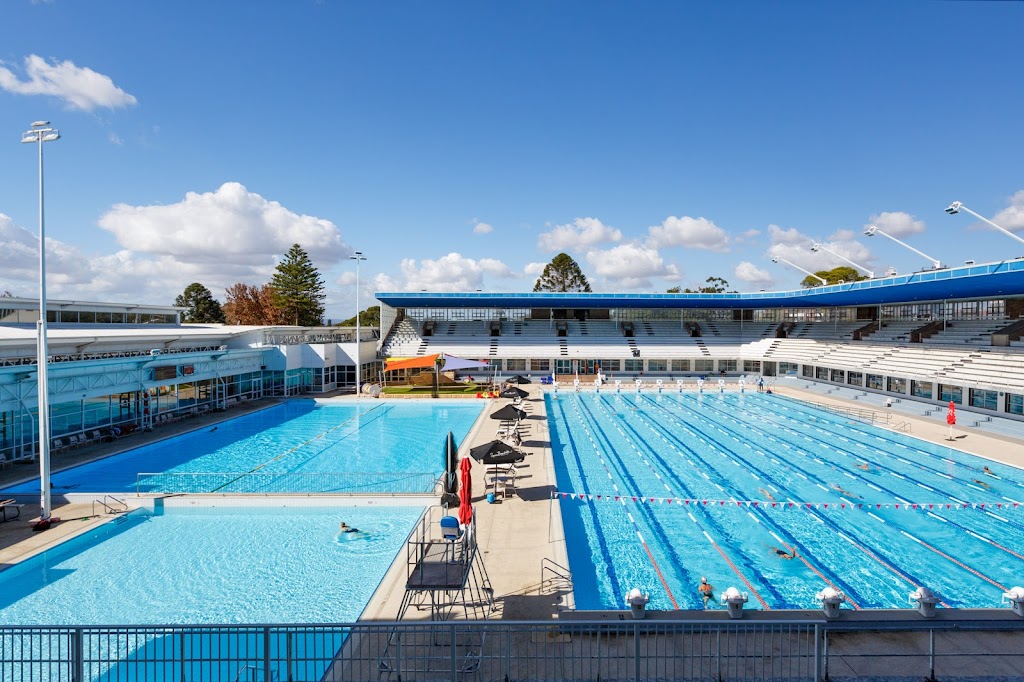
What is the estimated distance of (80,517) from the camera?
13.3 meters

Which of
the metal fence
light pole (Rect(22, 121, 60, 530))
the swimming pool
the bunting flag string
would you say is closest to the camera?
the metal fence

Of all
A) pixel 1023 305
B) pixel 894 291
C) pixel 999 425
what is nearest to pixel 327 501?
pixel 999 425

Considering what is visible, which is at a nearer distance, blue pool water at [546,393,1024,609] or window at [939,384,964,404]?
blue pool water at [546,393,1024,609]

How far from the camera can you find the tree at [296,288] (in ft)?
212

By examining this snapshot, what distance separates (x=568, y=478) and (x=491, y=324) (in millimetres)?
33616

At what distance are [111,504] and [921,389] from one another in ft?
127

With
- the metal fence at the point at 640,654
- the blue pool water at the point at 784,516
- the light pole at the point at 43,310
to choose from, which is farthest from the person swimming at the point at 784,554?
the light pole at the point at 43,310

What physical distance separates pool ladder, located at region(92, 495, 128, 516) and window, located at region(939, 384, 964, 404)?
3706 centimetres

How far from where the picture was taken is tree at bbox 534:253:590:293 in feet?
295

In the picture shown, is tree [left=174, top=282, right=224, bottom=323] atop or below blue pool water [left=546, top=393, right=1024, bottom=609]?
atop

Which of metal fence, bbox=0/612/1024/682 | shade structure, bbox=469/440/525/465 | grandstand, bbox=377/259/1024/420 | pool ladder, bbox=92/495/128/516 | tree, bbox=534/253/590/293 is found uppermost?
tree, bbox=534/253/590/293

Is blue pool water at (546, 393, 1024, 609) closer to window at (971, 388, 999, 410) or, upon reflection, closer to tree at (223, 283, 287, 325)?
window at (971, 388, 999, 410)

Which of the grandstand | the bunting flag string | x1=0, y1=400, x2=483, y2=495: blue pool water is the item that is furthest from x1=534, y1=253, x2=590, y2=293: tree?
the bunting flag string

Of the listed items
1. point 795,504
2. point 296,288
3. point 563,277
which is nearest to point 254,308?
point 296,288
